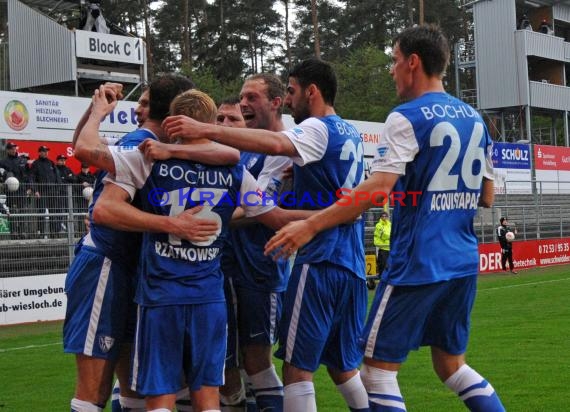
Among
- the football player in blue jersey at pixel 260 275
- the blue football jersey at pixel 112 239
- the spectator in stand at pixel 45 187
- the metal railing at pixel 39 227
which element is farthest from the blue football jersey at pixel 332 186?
the spectator in stand at pixel 45 187

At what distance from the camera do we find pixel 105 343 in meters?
5.27

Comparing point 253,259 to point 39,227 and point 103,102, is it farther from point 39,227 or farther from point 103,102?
point 39,227

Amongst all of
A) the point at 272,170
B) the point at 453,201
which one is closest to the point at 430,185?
the point at 453,201

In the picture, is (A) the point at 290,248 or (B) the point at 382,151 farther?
(B) the point at 382,151

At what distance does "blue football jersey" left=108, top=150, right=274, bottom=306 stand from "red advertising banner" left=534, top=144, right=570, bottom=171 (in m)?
35.8

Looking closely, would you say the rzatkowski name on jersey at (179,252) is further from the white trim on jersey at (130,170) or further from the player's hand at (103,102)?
the player's hand at (103,102)

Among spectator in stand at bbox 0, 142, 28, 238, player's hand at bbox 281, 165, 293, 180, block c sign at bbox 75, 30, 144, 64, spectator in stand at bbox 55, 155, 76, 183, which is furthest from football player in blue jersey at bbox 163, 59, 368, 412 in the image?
block c sign at bbox 75, 30, 144, 64

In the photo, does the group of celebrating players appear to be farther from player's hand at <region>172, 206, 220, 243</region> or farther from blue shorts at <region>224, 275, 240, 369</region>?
blue shorts at <region>224, 275, 240, 369</region>

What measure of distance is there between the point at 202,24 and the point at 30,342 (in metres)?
44.1

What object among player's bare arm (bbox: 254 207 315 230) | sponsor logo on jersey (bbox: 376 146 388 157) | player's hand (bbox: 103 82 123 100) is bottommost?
player's bare arm (bbox: 254 207 315 230)

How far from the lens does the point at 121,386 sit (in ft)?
19.0

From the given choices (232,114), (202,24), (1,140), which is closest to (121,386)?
(232,114)

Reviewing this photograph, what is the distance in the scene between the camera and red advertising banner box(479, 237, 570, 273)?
30625mm

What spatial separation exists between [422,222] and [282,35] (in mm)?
56837
